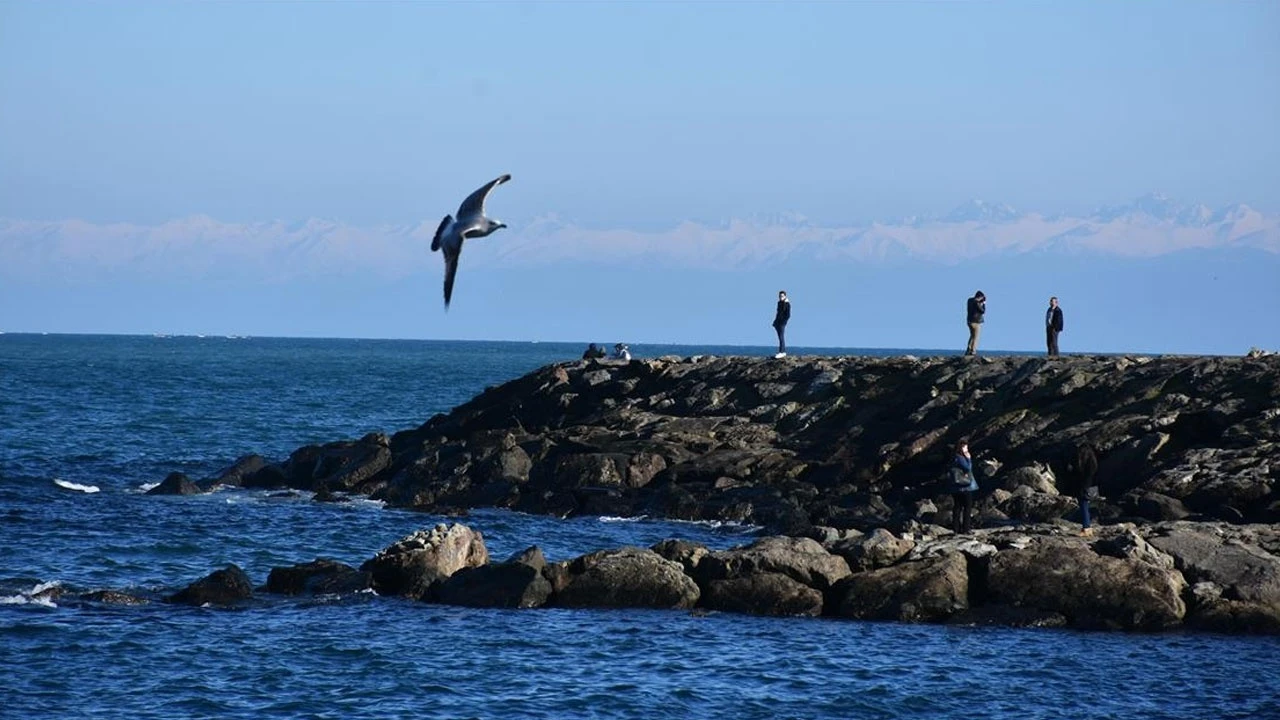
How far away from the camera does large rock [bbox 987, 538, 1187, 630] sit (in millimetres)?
27609

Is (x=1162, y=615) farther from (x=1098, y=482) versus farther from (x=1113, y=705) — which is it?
(x=1098, y=482)

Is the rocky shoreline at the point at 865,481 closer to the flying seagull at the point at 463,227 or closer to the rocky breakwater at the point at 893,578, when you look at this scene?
the rocky breakwater at the point at 893,578

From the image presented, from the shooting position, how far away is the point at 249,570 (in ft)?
112

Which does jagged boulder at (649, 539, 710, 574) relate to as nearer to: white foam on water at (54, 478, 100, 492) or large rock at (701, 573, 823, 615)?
large rock at (701, 573, 823, 615)

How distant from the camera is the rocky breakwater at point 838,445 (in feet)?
124

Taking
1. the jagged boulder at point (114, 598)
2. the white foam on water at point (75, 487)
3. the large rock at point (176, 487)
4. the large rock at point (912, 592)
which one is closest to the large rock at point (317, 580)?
the jagged boulder at point (114, 598)

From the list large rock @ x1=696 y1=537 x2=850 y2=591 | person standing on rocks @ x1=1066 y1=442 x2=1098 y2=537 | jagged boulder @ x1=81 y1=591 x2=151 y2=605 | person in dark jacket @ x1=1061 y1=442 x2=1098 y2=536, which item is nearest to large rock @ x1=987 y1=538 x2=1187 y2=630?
person in dark jacket @ x1=1061 y1=442 x2=1098 y2=536

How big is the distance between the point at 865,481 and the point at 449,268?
25721mm

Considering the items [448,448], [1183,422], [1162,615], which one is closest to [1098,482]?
[1183,422]

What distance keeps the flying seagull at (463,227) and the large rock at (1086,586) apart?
42.6 ft

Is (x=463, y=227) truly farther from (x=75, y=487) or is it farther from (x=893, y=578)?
(x=75, y=487)

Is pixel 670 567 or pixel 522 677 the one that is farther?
pixel 670 567

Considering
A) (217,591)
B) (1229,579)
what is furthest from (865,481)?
(217,591)

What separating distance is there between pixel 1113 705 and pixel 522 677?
8.47 metres
